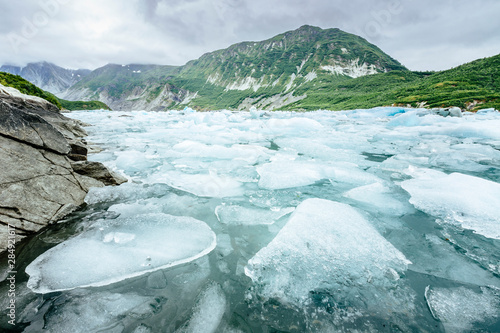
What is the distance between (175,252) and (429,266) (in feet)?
9.14

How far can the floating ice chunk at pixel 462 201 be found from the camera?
269 centimetres

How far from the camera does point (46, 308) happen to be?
5.63 feet

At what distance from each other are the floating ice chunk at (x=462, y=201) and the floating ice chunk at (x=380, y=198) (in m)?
0.23

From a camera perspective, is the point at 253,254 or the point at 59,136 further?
the point at 59,136

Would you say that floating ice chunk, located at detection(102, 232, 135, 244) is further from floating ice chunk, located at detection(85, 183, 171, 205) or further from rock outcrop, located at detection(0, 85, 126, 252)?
floating ice chunk, located at detection(85, 183, 171, 205)

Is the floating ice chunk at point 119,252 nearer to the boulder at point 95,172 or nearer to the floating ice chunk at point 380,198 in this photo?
the boulder at point 95,172

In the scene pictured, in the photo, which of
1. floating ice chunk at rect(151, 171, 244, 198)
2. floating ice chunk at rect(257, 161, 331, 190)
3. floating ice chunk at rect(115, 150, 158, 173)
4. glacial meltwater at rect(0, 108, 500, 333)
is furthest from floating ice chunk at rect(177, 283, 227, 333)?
floating ice chunk at rect(115, 150, 158, 173)

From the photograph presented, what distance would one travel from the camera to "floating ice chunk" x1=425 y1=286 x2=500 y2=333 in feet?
5.24

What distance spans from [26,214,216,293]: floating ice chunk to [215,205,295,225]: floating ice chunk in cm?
42

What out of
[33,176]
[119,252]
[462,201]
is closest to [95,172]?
[33,176]

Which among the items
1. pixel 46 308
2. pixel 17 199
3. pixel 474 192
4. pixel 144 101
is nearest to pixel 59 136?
pixel 17 199

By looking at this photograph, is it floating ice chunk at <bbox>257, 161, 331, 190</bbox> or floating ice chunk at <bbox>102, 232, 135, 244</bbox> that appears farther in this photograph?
floating ice chunk at <bbox>257, 161, 331, 190</bbox>

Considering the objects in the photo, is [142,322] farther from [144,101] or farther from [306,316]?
[144,101]

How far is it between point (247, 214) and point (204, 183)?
161cm
